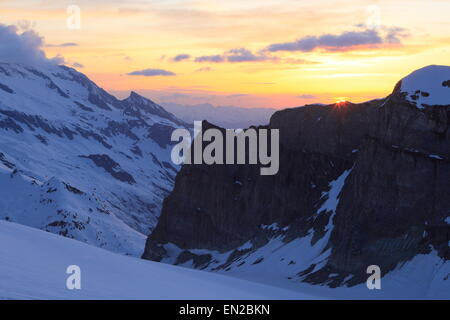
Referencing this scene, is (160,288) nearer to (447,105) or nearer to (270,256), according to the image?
(447,105)

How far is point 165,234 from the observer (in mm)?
167750

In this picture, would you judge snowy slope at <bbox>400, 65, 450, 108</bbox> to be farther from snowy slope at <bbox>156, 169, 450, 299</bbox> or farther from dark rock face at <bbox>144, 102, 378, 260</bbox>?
snowy slope at <bbox>156, 169, 450, 299</bbox>

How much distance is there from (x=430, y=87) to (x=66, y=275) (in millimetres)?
73717

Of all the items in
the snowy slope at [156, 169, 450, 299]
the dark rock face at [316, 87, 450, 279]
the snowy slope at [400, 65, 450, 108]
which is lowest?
the snowy slope at [156, 169, 450, 299]

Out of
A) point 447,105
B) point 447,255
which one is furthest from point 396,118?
point 447,255

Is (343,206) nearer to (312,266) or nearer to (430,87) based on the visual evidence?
(312,266)

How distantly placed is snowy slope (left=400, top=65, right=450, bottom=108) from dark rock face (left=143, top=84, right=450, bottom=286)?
1057mm

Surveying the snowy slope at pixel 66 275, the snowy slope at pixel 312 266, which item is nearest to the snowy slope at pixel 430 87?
the snowy slope at pixel 312 266

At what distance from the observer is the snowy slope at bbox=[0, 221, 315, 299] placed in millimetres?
22125

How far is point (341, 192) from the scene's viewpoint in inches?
4540

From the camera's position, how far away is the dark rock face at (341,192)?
86750 millimetres

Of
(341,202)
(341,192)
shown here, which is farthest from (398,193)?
(341,192)

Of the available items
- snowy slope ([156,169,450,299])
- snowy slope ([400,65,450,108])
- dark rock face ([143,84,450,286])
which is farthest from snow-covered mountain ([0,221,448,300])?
snowy slope ([400,65,450,108])

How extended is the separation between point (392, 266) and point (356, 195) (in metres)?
17.2
